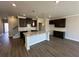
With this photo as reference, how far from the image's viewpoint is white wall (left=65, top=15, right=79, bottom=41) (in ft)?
23.1

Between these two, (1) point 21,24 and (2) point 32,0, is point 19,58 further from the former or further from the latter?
(1) point 21,24

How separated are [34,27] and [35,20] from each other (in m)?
1.03

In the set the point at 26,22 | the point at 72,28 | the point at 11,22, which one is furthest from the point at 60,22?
the point at 11,22

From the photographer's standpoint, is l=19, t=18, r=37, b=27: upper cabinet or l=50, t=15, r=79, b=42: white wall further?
l=19, t=18, r=37, b=27: upper cabinet

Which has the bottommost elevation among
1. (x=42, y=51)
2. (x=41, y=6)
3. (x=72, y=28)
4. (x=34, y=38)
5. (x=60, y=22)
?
(x=42, y=51)

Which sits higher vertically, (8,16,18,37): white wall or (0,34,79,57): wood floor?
(8,16,18,37): white wall

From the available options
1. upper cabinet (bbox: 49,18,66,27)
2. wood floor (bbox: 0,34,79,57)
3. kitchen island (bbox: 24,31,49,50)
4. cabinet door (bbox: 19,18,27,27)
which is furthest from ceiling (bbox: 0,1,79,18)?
cabinet door (bbox: 19,18,27,27)

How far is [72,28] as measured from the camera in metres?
7.53

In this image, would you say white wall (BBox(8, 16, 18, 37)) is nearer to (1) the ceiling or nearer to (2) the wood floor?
(2) the wood floor

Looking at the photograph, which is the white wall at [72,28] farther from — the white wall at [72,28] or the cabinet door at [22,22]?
the cabinet door at [22,22]

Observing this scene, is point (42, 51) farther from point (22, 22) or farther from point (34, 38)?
point (22, 22)

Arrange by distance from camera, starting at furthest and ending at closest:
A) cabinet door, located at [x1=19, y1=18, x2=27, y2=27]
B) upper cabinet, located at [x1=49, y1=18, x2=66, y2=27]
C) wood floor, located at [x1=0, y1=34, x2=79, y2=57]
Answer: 1. cabinet door, located at [x1=19, y1=18, x2=27, y2=27]
2. upper cabinet, located at [x1=49, y1=18, x2=66, y2=27]
3. wood floor, located at [x1=0, y1=34, x2=79, y2=57]

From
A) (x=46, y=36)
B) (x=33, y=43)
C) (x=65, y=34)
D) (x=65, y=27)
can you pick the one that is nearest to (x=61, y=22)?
(x=65, y=27)

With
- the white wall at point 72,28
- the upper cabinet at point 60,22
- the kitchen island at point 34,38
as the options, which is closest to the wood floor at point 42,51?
the kitchen island at point 34,38
